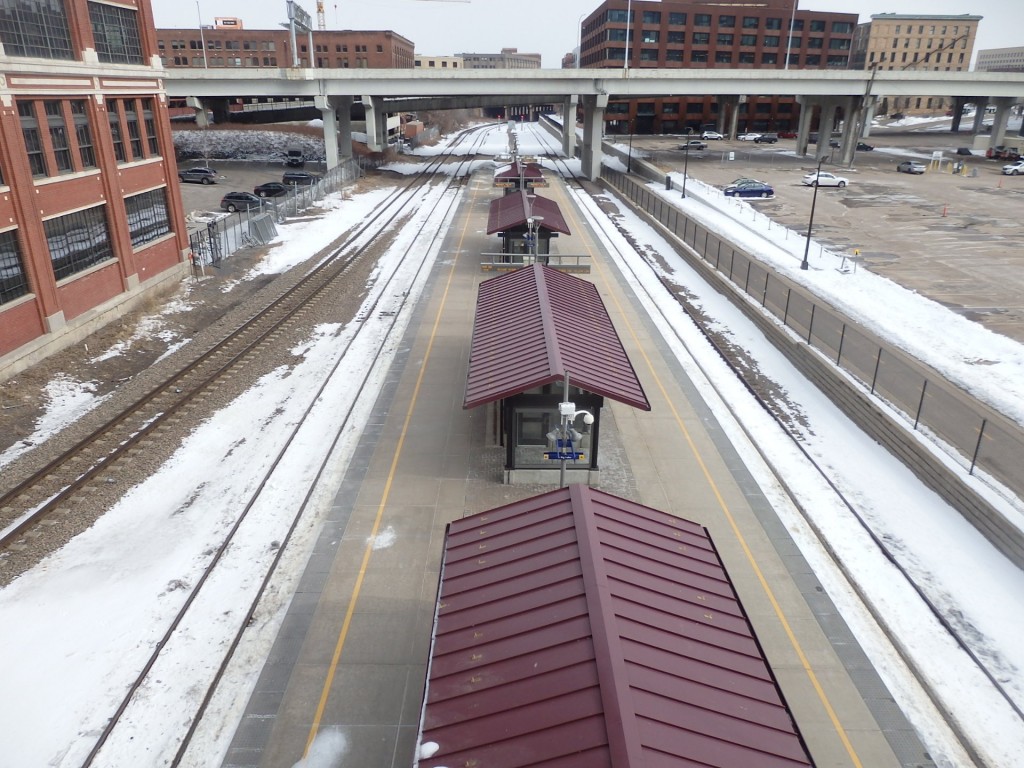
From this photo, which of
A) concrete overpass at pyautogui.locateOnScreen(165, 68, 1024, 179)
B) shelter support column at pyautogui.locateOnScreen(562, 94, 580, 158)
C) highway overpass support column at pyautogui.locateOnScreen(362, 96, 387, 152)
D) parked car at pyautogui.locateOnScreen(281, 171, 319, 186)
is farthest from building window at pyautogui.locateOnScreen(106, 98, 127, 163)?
shelter support column at pyautogui.locateOnScreen(562, 94, 580, 158)

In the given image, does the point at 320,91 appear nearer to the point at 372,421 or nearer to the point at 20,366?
the point at 20,366

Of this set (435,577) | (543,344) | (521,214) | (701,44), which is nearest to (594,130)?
(521,214)

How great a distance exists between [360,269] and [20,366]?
1728cm

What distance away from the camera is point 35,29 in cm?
2461

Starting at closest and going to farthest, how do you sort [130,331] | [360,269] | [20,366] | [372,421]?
[372,421], [20,366], [130,331], [360,269]

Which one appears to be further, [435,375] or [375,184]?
[375,184]

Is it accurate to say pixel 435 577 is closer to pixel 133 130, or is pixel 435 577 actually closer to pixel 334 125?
pixel 133 130

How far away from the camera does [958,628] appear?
1262 centimetres

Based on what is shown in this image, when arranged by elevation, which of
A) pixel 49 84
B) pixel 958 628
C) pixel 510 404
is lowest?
pixel 958 628

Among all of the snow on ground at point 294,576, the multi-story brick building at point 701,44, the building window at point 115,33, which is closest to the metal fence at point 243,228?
the building window at point 115,33

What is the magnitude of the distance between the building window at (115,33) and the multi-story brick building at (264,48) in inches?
4410

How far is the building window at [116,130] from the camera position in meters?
29.7

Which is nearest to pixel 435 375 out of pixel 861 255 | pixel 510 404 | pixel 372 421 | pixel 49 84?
pixel 372 421

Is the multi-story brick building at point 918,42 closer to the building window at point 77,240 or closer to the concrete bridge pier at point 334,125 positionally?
the concrete bridge pier at point 334,125
